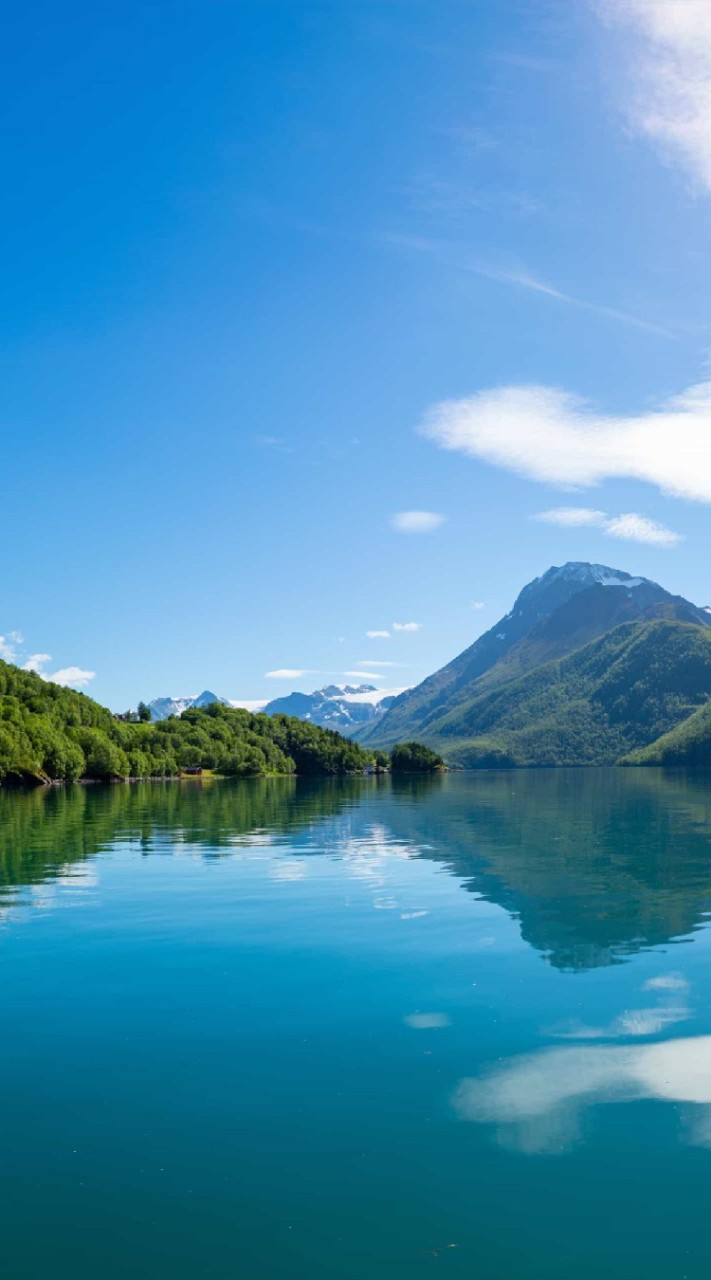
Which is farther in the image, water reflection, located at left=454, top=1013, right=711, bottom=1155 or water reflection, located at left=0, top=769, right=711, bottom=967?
water reflection, located at left=0, top=769, right=711, bottom=967

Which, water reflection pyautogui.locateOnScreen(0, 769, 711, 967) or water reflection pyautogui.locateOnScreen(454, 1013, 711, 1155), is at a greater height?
water reflection pyautogui.locateOnScreen(454, 1013, 711, 1155)

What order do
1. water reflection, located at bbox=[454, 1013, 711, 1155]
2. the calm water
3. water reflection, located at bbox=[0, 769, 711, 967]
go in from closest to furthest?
1. the calm water
2. water reflection, located at bbox=[454, 1013, 711, 1155]
3. water reflection, located at bbox=[0, 769, 711, 967]

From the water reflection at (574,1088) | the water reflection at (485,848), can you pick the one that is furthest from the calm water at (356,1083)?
the water reflection at (485,848)

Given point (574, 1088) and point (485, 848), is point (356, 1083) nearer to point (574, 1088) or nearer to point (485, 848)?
point (574, 1088)

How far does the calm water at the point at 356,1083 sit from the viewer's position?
13.7 metres

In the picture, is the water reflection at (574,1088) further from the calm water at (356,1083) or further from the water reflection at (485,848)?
the water reflection at (485,848)

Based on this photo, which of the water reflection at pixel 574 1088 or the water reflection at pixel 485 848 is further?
the water reflection at pixel 485 848

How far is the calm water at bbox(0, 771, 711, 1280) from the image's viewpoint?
13672mm

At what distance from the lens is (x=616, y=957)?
31469 millimetres

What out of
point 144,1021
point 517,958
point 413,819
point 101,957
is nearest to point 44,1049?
point 144,1021

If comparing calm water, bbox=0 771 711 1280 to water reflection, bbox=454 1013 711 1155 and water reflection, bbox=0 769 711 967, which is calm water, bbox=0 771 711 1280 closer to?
water reflection, bbox=454 1013 711 1155

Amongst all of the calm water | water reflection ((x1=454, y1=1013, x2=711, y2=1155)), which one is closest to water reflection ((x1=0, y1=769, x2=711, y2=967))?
the calm water

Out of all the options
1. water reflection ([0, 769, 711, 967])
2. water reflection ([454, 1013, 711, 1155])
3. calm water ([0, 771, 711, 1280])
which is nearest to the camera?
calm water ([0, 771, 711, 1280])

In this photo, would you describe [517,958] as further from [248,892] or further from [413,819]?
[413,819]
